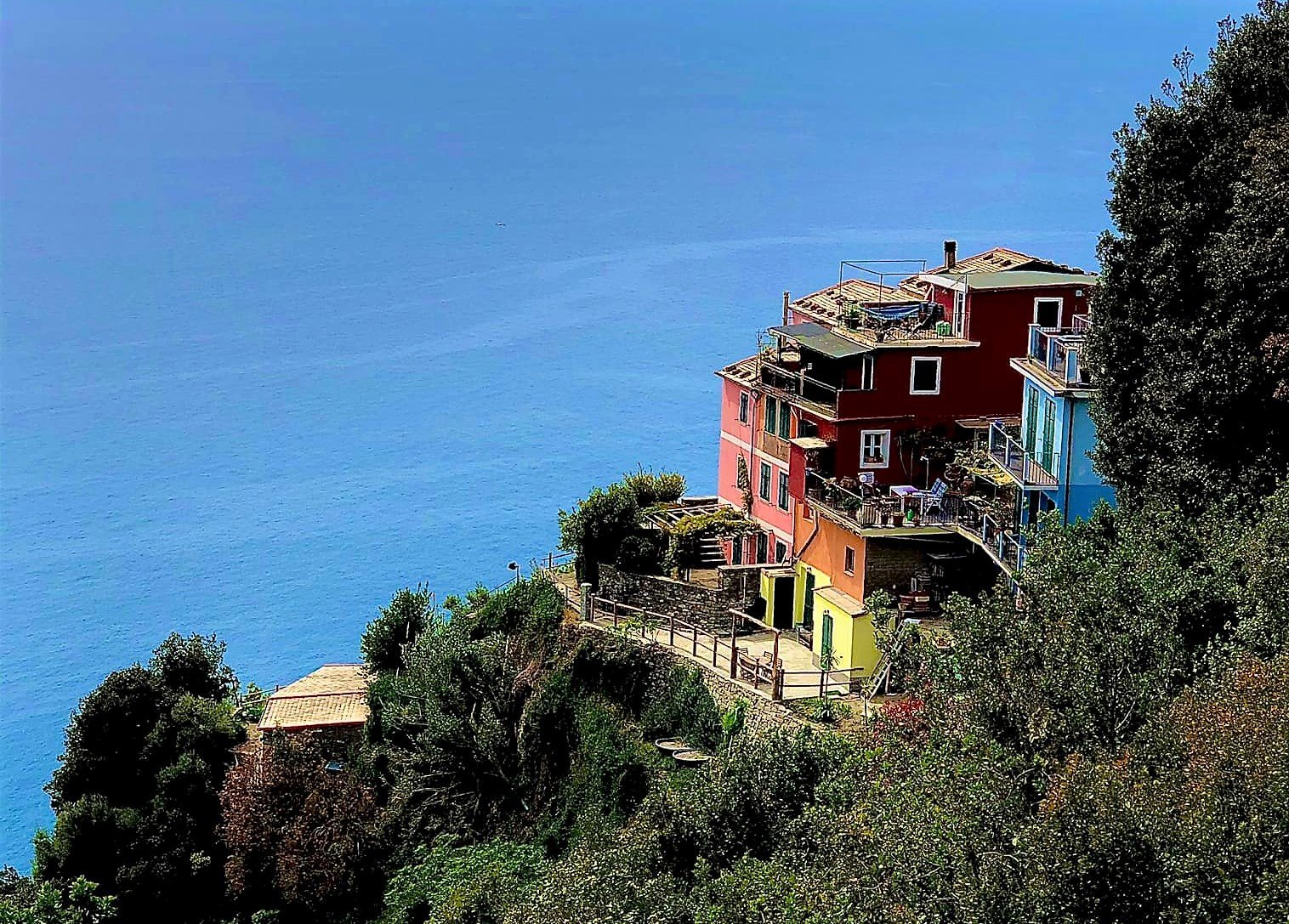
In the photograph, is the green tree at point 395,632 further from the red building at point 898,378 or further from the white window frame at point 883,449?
the white window frame at point 883,449

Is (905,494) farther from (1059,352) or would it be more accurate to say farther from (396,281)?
(396,281)

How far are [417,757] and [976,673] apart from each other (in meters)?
13.2

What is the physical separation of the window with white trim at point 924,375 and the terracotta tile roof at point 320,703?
38.7 ft

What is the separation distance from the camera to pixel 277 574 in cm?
6981

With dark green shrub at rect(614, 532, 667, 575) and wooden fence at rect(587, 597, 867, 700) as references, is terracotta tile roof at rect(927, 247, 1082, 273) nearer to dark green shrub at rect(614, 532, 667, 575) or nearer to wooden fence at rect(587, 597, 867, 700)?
dark green shrub at rect(614, 532, 667, 575)

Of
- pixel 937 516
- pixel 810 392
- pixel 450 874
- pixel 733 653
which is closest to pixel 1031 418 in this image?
pixel 937 516

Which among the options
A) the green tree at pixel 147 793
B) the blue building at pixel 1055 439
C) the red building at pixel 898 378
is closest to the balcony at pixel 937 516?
the blue building at pixel 1055 439

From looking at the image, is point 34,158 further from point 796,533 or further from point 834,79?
point 796,533

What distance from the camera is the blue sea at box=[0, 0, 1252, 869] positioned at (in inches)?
2766

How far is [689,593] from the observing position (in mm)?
32188

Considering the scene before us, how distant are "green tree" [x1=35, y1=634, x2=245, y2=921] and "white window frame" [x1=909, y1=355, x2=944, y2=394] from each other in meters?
14.1

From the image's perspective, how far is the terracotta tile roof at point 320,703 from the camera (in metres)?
34.7

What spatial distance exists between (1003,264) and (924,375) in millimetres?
3651

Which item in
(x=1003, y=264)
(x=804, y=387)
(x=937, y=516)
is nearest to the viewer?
(x=937, y=516)
